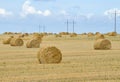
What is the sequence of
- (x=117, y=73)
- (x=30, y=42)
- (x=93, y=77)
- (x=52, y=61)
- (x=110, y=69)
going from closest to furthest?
(x=93, y=77), (x=117, y=73), (x=110, y=69), (x=52, y=61), (x=30, y=42)

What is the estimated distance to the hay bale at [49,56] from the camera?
21.3m

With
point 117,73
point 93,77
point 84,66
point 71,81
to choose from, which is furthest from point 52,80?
point 84,66

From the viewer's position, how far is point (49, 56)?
2139cm

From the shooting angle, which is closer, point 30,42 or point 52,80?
point 52,80

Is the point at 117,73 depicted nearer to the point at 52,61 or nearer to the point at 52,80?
the point at 52,80

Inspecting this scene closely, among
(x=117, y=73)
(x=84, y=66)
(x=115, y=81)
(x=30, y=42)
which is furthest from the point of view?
(x=30, y=42)

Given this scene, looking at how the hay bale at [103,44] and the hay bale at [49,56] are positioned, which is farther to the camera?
the hay bale at [103,44]

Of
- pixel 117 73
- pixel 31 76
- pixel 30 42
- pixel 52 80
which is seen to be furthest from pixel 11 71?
pixel 30 42

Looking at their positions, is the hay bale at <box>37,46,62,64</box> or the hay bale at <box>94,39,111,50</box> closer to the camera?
the hay bale at <box>37,46,62,64</box>

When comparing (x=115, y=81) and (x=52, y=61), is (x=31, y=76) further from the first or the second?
(x=52, y=61)

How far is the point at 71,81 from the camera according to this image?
14523 millimetres

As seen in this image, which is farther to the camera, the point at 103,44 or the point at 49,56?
the point at 103,44

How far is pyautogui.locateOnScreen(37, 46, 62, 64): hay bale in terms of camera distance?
21344 mm

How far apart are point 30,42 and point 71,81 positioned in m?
23.0
